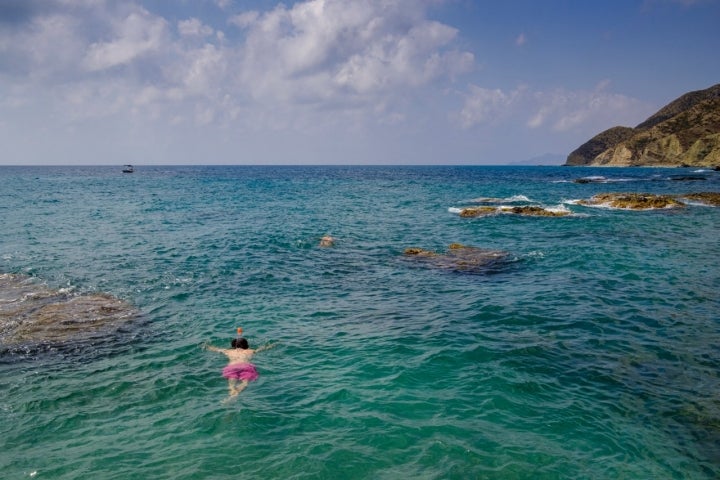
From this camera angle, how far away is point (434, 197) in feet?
242

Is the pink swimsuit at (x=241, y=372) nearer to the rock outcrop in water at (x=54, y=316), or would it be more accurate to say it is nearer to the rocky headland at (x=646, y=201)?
the rock outcrop in water at (x=54, y=316)

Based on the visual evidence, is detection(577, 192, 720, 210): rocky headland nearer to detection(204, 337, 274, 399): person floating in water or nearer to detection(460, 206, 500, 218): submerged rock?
detection(460, 206, 500, 218): submerged rock

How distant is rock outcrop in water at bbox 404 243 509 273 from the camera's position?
26969 mm

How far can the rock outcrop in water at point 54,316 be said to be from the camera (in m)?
17.0

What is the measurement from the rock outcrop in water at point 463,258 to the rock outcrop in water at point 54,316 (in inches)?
673

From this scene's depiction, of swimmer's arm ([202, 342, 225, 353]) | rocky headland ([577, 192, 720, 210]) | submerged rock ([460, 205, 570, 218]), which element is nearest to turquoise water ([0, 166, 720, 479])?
swimmer's arm ([202, 342, 225, 353])

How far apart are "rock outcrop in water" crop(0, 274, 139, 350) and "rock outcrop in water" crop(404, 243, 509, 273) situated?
1708 cm

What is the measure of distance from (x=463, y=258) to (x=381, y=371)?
630 inches

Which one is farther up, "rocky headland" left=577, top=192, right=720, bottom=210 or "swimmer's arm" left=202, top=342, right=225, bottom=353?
"rocky headland" left=577, top=192, right=720, bottom=210

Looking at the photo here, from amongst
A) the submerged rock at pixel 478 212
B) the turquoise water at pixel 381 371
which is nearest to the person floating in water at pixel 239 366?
the turquoise water at pixel 381 371

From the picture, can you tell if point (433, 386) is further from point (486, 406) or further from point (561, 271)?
point (561, 271)

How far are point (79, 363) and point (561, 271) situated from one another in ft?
77.1

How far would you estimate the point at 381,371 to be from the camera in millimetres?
14438

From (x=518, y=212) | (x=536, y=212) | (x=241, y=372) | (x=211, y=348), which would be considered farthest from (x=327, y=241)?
(x=536, y=212)
